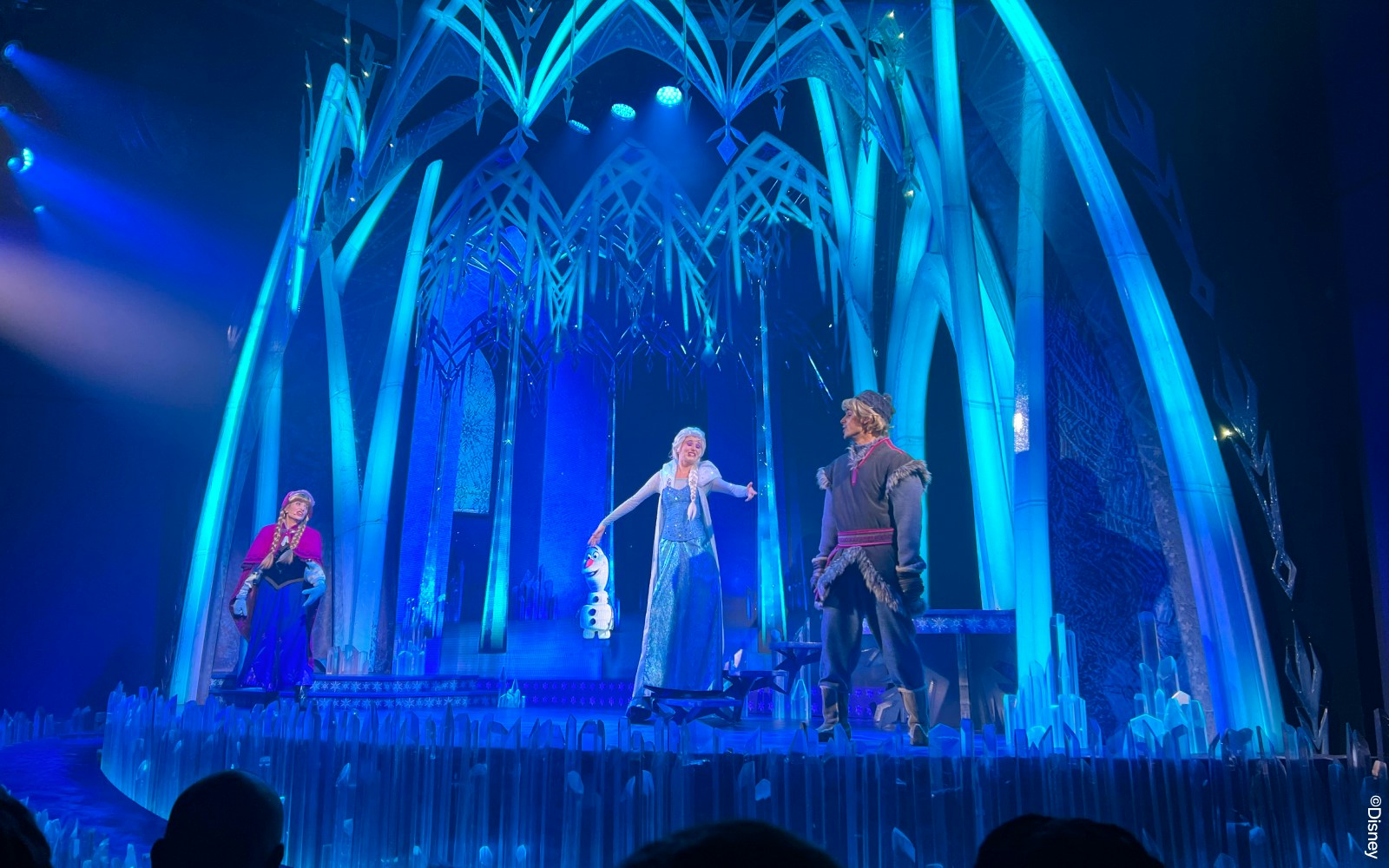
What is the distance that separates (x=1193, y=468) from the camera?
5.54 m

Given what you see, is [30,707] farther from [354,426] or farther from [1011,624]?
[1011,624]

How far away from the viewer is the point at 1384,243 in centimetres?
538

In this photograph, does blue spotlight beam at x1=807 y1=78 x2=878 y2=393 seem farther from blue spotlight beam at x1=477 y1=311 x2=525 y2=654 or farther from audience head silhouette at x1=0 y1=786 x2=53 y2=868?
audience head silhouette at x1=0 y1=786 x2=53 y2=868

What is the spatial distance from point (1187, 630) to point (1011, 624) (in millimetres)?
1172

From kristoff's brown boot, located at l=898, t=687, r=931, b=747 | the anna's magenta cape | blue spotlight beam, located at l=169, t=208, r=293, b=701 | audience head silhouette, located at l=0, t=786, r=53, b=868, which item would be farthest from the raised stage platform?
blue spotlight beam, located at l=169, t=208, r=293, b=701

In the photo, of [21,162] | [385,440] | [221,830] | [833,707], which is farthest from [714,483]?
[21,162]

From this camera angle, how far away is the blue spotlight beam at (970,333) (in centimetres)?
768

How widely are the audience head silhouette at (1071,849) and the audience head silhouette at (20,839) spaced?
0.96m

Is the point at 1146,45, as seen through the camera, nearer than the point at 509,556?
Yes

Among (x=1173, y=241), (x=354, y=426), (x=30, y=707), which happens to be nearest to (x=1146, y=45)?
(x=1173, y=241)

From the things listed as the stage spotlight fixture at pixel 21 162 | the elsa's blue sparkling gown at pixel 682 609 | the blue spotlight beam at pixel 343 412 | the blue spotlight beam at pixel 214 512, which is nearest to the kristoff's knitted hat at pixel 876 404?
the elsa's blue sparkling gown at pixel 682 609

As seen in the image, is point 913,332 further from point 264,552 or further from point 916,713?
point 264,552

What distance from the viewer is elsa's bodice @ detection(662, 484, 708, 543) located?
23.3 ft

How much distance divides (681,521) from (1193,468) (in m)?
3.45
